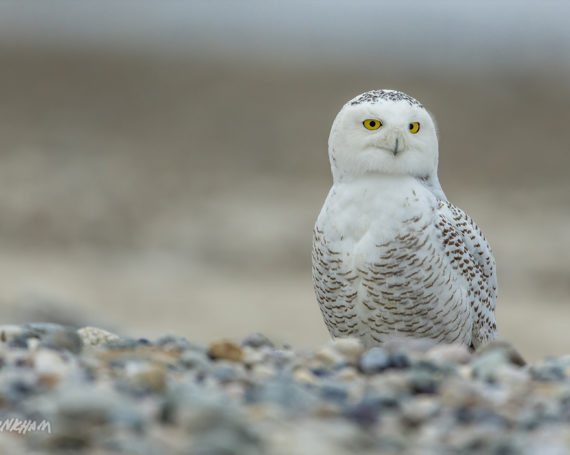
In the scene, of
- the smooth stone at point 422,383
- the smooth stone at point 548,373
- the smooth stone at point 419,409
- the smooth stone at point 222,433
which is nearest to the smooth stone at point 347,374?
the smooth stone at point 422,383

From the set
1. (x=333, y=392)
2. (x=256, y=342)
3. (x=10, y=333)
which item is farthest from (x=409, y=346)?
(x=10, y=333)

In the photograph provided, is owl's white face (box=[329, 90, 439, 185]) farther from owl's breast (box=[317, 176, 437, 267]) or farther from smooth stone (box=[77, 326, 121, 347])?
smooth stone (box=[77, 326, 121, 347])

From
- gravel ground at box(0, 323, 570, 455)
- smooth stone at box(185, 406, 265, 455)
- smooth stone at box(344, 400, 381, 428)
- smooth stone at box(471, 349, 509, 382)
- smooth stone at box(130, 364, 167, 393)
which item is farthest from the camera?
smooth stone at box(471, 349, 509, 382)

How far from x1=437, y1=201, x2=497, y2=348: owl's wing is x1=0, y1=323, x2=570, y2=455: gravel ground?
0.70m

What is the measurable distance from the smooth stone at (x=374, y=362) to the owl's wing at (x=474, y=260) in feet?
3.53

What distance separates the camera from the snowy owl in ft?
15.2

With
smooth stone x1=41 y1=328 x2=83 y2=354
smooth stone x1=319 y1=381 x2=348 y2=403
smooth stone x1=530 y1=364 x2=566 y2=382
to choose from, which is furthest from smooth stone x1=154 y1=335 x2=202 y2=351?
smooth stone x1=530 y1=364 x2=566 y2=382

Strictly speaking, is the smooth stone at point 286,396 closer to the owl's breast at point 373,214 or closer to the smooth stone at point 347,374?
the smooth stone at point 347,374

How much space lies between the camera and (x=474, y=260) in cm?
500

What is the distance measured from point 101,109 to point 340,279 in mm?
18218

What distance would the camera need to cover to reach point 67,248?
16672 millimetres

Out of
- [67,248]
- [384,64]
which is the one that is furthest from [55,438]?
[384,64]

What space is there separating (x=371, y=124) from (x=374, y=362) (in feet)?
4.42

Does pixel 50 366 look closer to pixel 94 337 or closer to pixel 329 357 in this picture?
pixel 94 337
